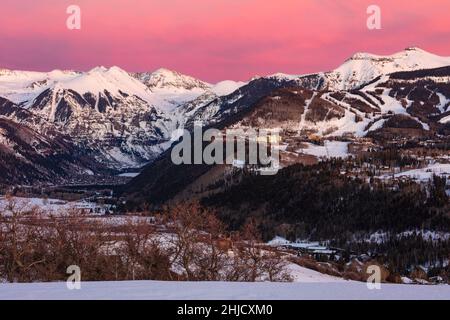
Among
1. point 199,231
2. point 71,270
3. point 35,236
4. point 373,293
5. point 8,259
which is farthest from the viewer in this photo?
point 199,231

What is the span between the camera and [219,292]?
2961cm

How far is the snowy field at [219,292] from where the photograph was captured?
28.1 metres

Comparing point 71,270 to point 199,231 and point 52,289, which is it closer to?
point 199,231

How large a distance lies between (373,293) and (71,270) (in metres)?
41.7

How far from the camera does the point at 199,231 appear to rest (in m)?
84.2

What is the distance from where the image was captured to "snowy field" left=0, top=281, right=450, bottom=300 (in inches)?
1106
